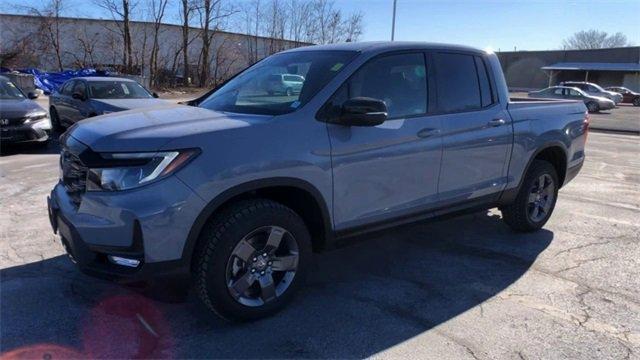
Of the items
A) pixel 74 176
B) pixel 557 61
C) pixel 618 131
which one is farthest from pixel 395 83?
pixel 557 61

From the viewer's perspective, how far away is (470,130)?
4625 mm

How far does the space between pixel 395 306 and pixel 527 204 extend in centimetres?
236

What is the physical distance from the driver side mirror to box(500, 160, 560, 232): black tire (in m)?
2.44

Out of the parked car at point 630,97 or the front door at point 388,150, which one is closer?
the front door at point 388,150

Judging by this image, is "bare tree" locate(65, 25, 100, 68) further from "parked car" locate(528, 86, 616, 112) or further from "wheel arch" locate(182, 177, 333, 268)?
"wheel arch" locate(182, 177, 333, 268)

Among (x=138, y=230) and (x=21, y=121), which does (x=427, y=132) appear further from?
(x=21, y=121)

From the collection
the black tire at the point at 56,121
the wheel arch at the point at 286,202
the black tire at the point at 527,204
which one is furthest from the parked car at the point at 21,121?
the black tire at the point at 527,204

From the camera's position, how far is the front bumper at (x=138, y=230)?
306 cm

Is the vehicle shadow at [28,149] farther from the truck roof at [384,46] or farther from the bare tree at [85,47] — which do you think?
the bare tree at [85,47]

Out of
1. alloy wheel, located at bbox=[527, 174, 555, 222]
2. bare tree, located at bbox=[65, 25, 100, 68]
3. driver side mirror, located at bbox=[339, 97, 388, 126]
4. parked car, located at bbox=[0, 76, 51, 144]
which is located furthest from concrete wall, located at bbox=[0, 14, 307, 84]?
driver side mirror, located at bbox=[339, 97, 388, 126]

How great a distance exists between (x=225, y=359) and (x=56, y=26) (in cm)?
4138

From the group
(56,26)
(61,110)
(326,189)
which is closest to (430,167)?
(326,189)

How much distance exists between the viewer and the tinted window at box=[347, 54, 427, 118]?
13.3 feet

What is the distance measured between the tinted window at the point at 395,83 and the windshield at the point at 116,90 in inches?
370
